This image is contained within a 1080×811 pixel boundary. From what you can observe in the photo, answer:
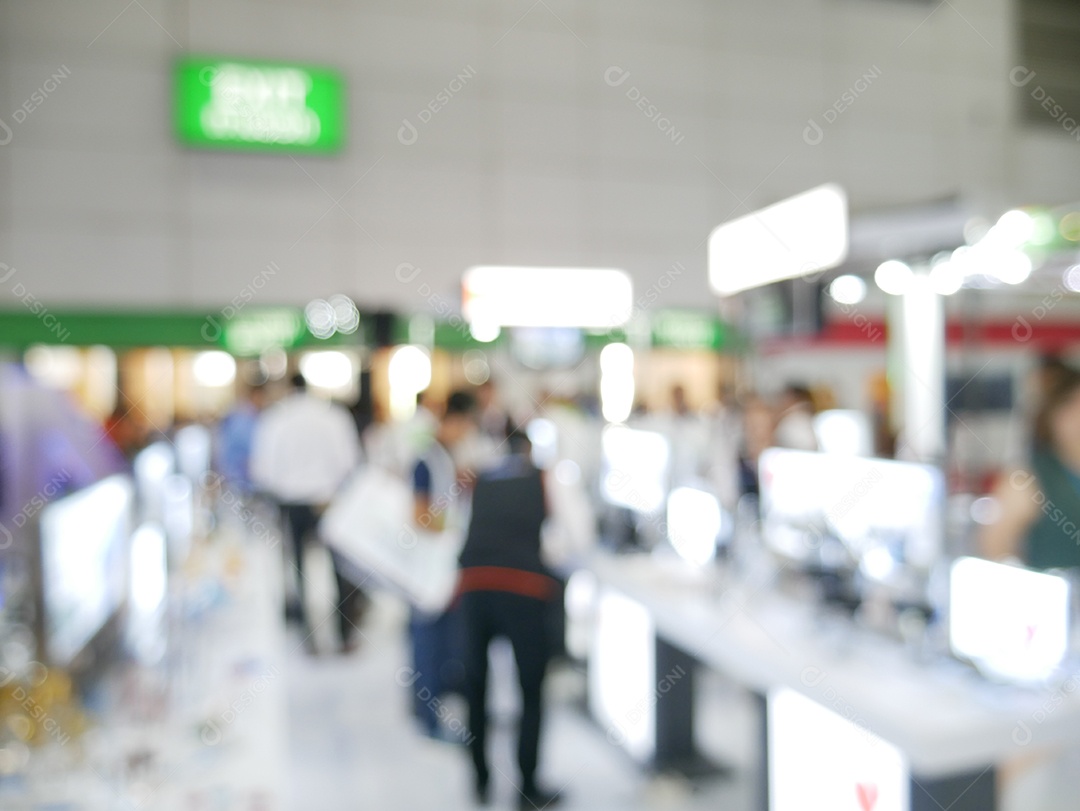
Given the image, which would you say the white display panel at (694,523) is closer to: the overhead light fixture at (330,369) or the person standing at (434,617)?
the person standing at (434,617)

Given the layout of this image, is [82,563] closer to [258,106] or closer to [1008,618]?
[1008,618]

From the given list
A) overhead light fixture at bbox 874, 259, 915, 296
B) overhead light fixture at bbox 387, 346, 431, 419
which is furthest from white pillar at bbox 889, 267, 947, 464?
overhead light fixture at bbox 387, 346, 431, 419

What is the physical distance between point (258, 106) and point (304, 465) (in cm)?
480

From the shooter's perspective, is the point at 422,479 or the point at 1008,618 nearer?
the point at 1008,618

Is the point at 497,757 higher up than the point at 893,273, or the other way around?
the point at 893,273

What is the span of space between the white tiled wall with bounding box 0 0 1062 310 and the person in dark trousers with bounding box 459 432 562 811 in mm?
5611

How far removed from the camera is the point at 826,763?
7.89 ft

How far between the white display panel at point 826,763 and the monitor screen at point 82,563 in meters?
2.02

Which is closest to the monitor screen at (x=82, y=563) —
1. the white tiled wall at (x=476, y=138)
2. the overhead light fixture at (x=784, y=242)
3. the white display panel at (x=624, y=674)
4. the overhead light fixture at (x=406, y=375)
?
the white display panel at (x=624, y=674)

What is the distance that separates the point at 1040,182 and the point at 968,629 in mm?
11495

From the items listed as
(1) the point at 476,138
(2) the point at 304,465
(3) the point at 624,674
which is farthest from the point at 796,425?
(1) the point at 476,138

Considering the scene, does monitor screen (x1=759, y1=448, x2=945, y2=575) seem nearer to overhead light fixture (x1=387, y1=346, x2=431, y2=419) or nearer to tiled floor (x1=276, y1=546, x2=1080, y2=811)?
tiled floor (x1=276, y1=546, x2=1080, y2=811)

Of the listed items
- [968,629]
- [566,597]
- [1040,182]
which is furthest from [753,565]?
[1040,182]

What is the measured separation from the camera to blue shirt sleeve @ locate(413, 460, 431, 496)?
4008 millimetres
